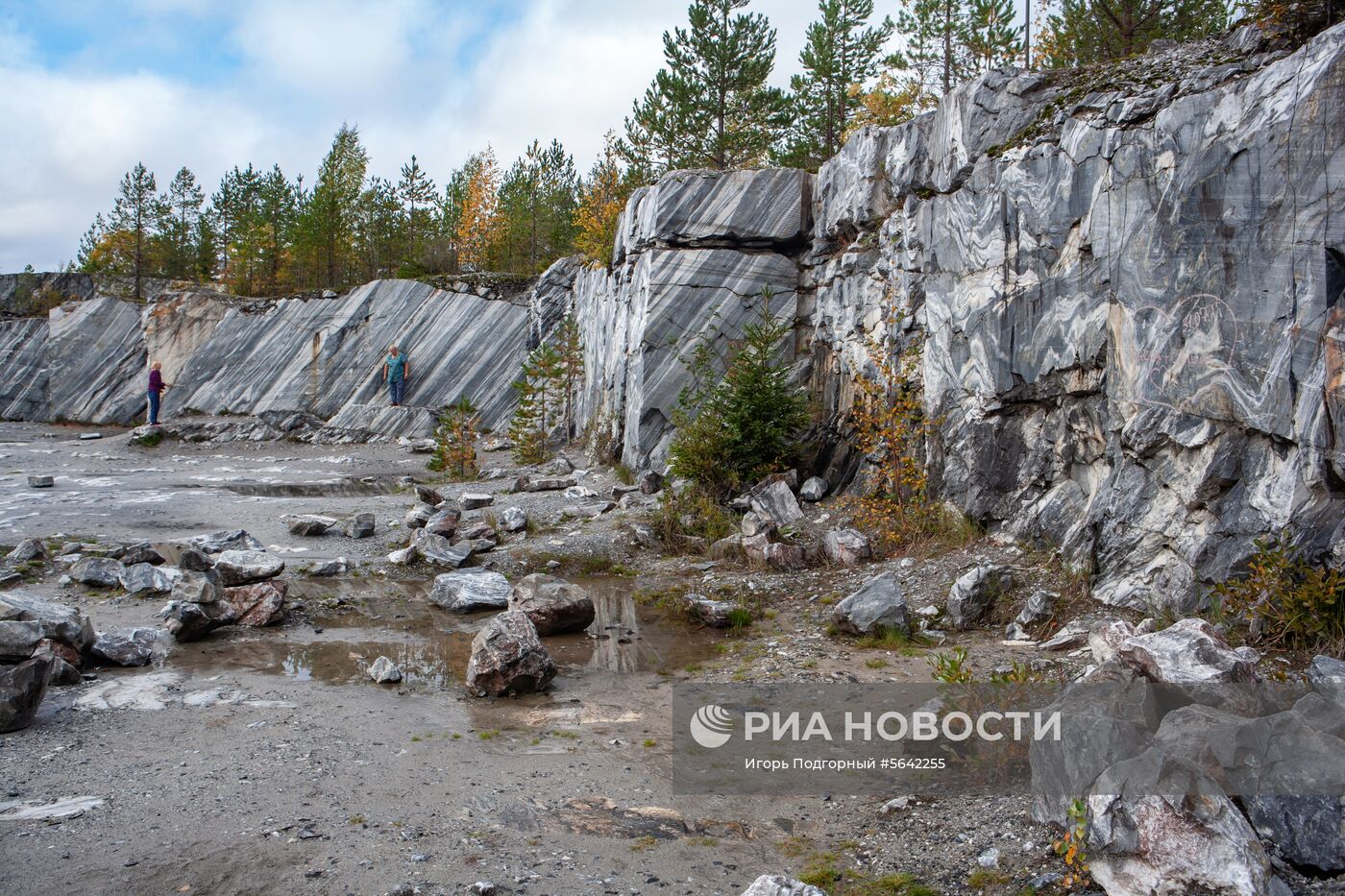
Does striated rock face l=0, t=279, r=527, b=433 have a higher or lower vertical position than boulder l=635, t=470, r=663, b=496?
higher

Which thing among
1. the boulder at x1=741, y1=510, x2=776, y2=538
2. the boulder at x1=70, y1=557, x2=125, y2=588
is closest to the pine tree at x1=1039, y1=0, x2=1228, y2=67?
the boulder at x1=741, y1=510, x2=776, y2=538

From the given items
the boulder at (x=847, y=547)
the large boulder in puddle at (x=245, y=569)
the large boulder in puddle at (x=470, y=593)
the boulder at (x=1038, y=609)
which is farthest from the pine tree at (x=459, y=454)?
the boulder at (x=1038, y=609)

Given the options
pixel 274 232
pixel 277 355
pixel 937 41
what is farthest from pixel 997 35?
pixel 274 232

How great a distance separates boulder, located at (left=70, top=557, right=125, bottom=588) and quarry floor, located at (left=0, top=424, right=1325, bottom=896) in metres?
0.22

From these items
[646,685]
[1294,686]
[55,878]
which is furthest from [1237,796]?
[55,878]

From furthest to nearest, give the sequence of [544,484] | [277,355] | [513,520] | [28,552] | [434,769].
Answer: [277,355] < [544,484] < [513,520] < [28,552] < [434,769]

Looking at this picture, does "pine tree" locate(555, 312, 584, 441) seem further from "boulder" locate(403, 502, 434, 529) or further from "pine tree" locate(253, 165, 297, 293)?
"pine tree" locate(253, 165, 297, 293)

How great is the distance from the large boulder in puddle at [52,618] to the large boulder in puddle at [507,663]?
3.17 meters

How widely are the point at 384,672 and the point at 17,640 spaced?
2.52 m

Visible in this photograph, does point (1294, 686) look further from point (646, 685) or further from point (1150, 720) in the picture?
point (646, 685)

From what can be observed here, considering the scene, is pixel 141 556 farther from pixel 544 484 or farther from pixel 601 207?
pixel 601 207

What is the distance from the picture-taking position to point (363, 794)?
4789 mm

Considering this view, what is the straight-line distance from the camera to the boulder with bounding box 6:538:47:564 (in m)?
9.87

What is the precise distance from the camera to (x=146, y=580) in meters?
9.13
